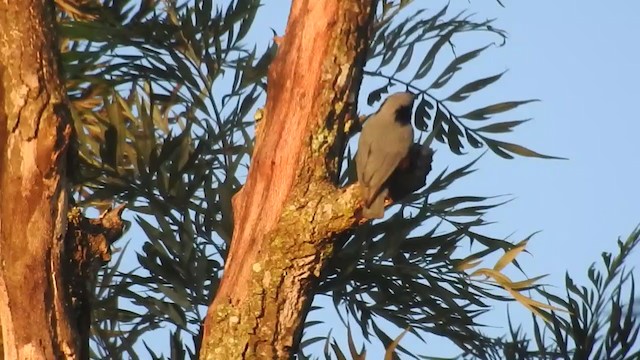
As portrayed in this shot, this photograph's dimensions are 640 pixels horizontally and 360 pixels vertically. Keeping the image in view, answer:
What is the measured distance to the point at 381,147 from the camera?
335cm

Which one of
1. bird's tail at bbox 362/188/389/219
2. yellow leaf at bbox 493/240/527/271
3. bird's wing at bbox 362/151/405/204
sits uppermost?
bird's wing at bbox 362/151/405/204

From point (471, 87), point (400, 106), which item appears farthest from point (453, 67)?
point (400, 106)

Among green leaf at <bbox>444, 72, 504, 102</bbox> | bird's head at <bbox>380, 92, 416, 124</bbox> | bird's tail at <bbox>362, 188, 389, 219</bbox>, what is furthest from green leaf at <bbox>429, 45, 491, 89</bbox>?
bird's tail at <bbox>362, 188, 389, 219</bbox>

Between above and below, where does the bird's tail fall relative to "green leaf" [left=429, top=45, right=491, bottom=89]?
below

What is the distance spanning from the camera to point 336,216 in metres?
3.11

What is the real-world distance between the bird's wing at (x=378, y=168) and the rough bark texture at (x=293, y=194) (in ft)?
0.27

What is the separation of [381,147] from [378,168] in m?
0.14

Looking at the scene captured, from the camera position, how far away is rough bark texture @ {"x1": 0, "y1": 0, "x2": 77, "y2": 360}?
3098 mm

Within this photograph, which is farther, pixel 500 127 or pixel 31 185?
pixel 500 127

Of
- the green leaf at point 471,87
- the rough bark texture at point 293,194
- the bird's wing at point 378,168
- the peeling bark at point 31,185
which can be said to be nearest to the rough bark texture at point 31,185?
the peeling bark at point 31,185

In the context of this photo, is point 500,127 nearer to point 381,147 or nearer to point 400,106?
point 400,106

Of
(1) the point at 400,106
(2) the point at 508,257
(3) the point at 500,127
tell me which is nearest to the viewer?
(2) the point at 508,257

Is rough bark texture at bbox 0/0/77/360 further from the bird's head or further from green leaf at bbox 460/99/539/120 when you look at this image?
green leaf at bbox 460/99/539/120

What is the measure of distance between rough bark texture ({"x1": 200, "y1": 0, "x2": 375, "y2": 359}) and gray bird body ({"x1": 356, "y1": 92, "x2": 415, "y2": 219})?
90 millimetres
